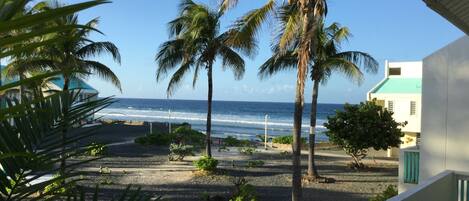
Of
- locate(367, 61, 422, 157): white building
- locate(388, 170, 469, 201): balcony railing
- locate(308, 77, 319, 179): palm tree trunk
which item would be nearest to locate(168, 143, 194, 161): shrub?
locate(308, 77, 319, 179): palm tree trunk

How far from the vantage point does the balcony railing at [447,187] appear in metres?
4.96

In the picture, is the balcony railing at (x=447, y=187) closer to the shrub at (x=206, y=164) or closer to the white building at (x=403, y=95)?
the shrub at (x=206, y=164)

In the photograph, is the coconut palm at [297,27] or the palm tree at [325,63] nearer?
the coconut palm at [297,27]

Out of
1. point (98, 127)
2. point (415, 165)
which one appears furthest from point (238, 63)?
point (98, 127)

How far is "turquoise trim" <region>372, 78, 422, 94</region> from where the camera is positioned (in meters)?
24.8

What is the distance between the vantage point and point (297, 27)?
10414mm

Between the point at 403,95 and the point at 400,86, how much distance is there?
47.2 inches

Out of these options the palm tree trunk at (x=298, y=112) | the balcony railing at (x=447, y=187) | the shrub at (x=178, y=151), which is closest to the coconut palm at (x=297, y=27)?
the palm tree trunk at (x=298, y=112)

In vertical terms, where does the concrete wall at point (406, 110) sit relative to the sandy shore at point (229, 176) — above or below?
above

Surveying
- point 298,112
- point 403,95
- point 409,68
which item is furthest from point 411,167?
point 409,68

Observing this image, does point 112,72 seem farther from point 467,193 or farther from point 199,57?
point 467,193

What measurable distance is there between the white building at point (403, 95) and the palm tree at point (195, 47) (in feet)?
30.6

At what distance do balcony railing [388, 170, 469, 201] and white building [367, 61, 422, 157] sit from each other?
58.7ft

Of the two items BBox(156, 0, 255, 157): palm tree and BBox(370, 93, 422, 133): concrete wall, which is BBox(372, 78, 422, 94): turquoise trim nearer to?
BBox(370, 93, 422, 133): concrete wall
